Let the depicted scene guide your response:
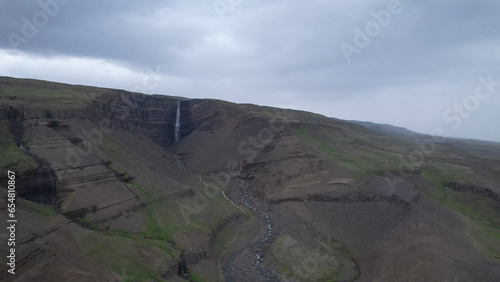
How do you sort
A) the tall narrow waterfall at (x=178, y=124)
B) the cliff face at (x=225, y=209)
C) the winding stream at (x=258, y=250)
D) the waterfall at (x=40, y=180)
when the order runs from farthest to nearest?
the tall narrow waterfall at (x=178, y=124)
the winding stream at (x=258, y=250)
the waterfall at (x=40, y=180)
the cliff face at (x=225, y=209)

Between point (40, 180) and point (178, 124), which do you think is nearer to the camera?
point (40, 180)

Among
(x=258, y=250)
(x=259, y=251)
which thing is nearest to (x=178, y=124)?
(x=258, y=250)

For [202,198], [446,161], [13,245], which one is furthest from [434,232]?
[446,161]

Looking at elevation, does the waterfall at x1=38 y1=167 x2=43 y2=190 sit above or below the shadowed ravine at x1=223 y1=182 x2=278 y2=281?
above

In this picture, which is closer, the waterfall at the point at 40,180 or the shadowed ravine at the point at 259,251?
the waterfall at the point at 40,180

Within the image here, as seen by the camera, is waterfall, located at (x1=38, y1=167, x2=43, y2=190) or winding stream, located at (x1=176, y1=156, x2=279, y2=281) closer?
waterfall, located at (x1=38, y1=167, x2=43, y2=190)

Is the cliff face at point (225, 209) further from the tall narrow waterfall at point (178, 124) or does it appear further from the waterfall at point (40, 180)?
the tall narrow waterfall at point (178, 124)

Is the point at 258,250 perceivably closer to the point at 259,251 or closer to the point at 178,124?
the point at 259,251

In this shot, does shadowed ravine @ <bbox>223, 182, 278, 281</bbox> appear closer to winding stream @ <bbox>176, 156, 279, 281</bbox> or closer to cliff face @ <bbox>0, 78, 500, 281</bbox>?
winding stream @ <bbox>176, 156, 279, 281</bbox>

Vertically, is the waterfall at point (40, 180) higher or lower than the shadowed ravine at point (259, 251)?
higher

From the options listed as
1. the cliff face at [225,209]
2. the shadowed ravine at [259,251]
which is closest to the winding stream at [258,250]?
the shadowed ravine at [259,251]

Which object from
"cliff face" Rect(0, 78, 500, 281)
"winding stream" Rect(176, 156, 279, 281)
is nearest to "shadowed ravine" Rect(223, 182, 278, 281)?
Answer: "winding stream" Rect(176, 156, 279, 281)
